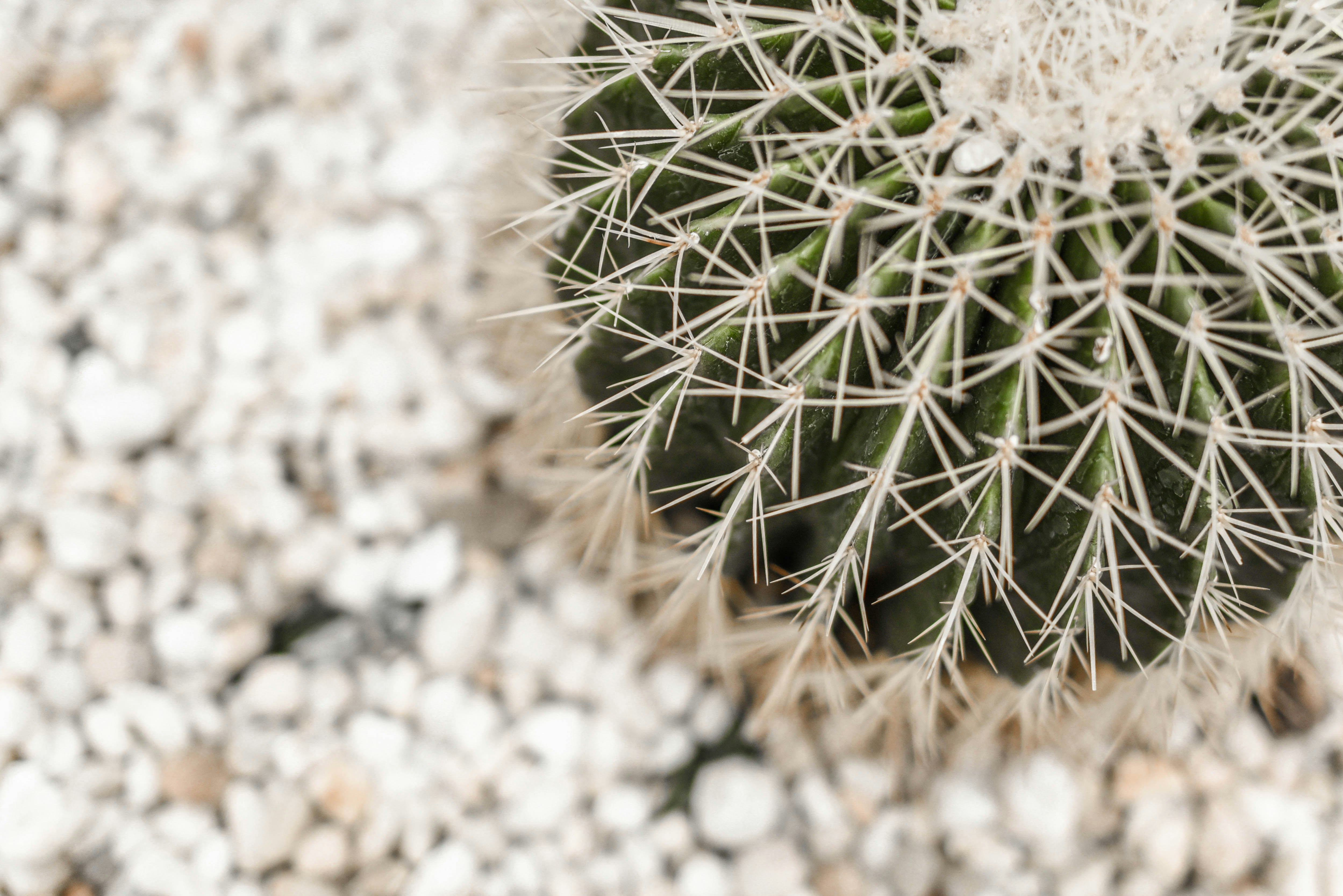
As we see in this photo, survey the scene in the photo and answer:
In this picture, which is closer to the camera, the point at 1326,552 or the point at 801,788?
the point at 1326,552

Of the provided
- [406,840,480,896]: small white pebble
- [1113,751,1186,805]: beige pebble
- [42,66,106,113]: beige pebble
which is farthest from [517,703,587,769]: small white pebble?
[42,66,106,113]: beige pebble

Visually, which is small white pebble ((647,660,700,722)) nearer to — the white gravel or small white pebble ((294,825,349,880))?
the white gravel

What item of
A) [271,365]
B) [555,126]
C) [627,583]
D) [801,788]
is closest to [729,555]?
[627,583]

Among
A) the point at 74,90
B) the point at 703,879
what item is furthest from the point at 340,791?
the point at 74,90

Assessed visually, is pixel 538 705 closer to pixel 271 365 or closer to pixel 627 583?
pixel 627 583

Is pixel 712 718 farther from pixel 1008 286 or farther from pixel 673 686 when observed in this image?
pixel 1008 286

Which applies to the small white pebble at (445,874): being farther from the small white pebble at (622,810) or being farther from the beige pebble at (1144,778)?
the beige pebble at (1144,778)

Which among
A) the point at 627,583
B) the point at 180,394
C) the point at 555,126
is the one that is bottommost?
the point at 627,583
